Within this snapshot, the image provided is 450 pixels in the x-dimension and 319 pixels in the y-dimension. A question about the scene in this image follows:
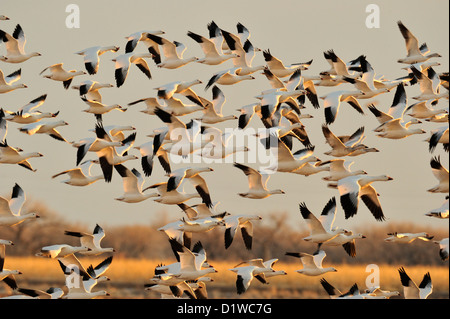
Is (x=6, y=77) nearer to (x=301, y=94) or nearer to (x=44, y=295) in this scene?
(x=44, y=295)

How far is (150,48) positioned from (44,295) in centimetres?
426

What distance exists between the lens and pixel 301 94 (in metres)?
16.2

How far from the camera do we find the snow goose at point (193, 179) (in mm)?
15781

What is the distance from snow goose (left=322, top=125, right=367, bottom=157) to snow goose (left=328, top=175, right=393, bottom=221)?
75 centimetres

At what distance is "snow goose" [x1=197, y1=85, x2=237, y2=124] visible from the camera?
1716 cm

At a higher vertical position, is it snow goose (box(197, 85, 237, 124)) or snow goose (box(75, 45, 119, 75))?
snow goose (box(75, 45, 119, 75))

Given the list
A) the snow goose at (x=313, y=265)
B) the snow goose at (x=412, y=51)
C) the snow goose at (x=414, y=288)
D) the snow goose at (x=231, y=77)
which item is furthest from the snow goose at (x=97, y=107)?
the snow goose at (x=414, y=288)

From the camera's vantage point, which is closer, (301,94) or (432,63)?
(301,94)

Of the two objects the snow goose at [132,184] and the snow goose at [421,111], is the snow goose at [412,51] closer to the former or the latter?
the snow goose at [421,111]

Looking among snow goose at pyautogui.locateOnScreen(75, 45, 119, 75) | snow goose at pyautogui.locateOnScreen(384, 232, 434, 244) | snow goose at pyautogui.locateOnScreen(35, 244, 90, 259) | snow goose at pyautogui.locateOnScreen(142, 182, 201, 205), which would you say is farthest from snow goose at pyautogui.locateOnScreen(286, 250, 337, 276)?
snow goose at pyautogui.locateOnScreen(75, 45, 119, 75)

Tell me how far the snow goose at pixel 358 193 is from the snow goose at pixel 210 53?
114 inches

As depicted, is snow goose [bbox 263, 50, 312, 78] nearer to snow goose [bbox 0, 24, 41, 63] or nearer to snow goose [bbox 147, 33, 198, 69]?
snow goose [bbox 147, 33, 198, 69]
